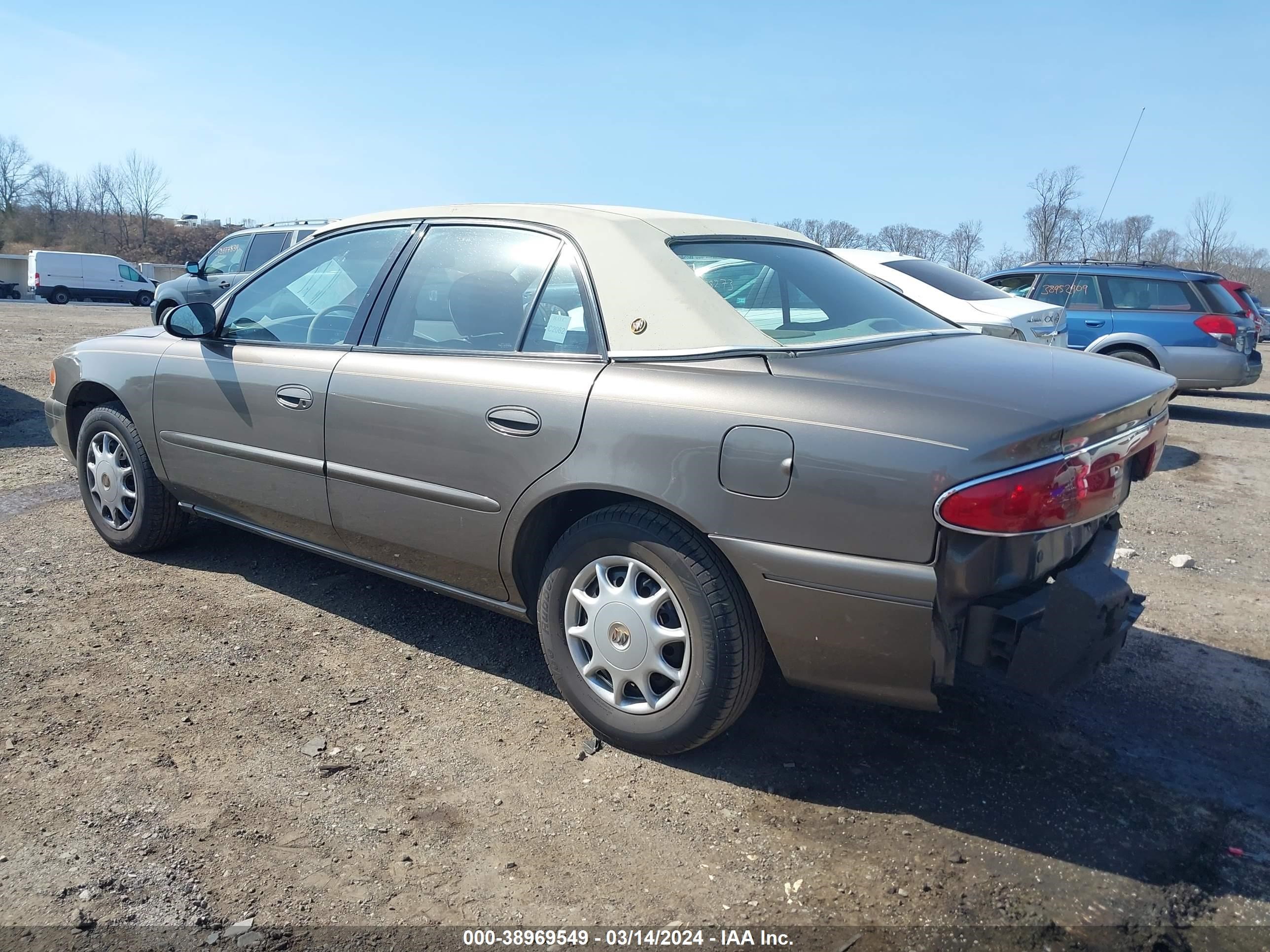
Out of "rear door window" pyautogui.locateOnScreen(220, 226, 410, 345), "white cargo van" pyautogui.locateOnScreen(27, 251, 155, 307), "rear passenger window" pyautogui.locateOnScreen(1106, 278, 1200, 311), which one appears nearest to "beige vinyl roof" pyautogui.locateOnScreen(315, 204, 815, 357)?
"rear door window" pyautogui.locateOnScreen(220, 226, 410, 345)

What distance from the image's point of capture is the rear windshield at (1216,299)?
1059 cm

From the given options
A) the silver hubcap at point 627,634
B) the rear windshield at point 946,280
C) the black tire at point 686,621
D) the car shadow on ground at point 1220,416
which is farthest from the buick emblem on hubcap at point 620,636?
the car shadow on ground at point 1220,416

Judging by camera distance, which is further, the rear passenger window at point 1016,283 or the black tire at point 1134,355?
the rear passenger window at point 1016,283

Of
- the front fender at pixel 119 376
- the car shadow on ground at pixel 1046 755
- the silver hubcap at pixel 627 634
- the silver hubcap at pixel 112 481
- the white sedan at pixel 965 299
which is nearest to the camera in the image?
the car shadow on ground at pixel 1046 755

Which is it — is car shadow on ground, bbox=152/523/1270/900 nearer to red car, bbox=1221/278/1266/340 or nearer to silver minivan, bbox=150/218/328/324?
red car, bbox=1221/278/1266/340

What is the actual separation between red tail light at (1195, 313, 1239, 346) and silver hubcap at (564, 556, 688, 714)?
10.1 m

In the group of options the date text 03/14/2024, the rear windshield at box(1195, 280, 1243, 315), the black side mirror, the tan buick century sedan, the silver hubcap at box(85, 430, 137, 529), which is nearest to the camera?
the date text 03/14/2024

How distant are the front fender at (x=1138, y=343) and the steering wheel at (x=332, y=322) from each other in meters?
9.27

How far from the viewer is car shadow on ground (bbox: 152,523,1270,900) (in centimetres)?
260

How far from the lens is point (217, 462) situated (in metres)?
4.01

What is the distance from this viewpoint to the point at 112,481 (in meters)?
4.55

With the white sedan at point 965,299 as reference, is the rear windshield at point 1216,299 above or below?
above

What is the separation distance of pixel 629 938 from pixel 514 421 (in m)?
1.55

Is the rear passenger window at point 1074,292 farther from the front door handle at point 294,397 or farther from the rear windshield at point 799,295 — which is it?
the front door handle at point 294,397
